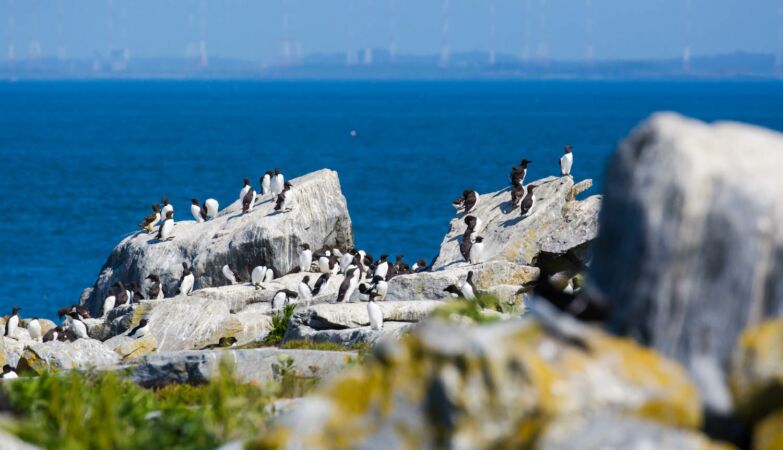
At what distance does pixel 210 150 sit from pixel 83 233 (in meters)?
54.8

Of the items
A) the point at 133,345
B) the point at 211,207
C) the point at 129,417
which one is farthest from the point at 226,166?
the point at 129,417

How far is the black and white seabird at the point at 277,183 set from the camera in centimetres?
3412

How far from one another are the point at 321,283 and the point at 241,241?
11.3ft

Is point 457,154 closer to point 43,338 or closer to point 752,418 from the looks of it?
point 43,338

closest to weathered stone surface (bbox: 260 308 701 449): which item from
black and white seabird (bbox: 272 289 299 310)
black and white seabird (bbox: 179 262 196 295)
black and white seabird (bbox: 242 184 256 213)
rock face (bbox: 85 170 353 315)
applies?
black and white seabird (bbox: 272 289 299 310)

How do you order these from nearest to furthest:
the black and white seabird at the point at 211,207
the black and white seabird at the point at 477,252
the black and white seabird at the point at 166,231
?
the black and white seabird at the point at 477,252 < the black and white seabird at the point at 166,231 < the black and white seabird at the point at 211,207

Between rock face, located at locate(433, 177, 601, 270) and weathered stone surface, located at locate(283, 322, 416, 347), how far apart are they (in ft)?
22.1

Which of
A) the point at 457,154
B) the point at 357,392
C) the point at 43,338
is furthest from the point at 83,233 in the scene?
the point at 357,392

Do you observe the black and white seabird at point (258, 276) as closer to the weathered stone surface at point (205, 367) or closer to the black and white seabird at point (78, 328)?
the black and white seabird at point (78, 328)

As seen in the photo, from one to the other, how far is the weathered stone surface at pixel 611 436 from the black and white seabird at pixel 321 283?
2235 centimetres

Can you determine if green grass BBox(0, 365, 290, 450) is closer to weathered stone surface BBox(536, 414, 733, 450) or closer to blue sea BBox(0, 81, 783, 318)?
weathered stone surface BBox(536, 414, 733, 450)

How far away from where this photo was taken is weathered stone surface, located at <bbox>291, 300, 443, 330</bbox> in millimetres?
21219

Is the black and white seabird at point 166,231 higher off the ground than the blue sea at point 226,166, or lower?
higher

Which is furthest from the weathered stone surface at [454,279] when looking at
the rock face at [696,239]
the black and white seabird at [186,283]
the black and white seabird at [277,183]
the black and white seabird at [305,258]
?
the rock face at [696,239]
